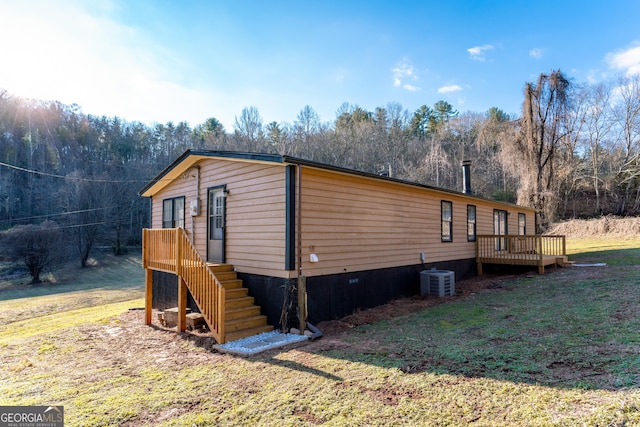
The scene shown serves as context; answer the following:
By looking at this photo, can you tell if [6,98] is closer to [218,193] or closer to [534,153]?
[218,193]

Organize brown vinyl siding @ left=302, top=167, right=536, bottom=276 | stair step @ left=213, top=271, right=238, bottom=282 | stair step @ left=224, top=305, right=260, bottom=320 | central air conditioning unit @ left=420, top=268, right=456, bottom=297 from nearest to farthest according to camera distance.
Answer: stair step @ left=224, top=305, right=260, bottom=320 < brown vinyl siding @ left=302, top=167, right=536, bottom=276 < stair step @ left=213, top=271, right=238, bottom=282 < central air conditioning unit @ left=420, top=268, right=456, bottom=297

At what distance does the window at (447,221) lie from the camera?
36.1 feet

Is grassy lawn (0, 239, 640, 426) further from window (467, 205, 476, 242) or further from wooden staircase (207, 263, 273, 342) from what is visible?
window (467, 205, 476, 242)

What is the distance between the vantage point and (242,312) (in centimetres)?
665

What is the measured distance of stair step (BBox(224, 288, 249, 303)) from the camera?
6.93 m

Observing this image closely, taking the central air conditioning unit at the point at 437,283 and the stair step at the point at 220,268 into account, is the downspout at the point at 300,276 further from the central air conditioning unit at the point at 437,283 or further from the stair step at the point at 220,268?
the central air conditioning unit at the point at 437,283

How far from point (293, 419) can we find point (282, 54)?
39.3 ft

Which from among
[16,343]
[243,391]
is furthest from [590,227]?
[16,343]

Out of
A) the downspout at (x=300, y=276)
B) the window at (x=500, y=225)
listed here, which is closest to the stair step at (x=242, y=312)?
the downspout at (x=300, y=276)

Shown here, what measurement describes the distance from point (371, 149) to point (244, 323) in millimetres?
25249

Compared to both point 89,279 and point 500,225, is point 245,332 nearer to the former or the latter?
point 500,225

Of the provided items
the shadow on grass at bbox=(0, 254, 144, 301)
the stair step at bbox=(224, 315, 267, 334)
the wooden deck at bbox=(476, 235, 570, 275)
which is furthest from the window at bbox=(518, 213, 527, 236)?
the shadow on grass at bbox=(0, 254, 144, 301)

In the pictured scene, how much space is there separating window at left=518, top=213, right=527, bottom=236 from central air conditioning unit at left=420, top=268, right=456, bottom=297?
28.0ft

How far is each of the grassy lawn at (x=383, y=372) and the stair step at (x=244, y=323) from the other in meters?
0.50
